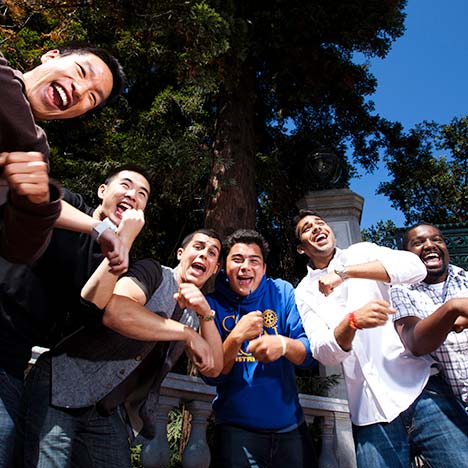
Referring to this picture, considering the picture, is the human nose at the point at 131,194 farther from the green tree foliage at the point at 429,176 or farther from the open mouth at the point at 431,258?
the green tree foliage at the point at 429,176

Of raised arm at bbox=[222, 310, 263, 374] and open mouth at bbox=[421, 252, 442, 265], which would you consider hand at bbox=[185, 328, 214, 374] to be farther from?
open mouth at bbox=[421, 252, 442, 265]

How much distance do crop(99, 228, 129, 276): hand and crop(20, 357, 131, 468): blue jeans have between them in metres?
0.75

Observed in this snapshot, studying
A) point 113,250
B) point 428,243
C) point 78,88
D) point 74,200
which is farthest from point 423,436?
point 78,88

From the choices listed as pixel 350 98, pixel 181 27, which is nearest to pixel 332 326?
pixel 181 27

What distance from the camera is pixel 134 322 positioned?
1.86 meters

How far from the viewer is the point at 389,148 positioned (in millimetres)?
9703

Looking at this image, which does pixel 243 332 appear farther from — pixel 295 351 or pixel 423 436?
pixel 423 436

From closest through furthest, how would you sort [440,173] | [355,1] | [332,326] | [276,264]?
[332,326], [355,1], [276,264], [440,173]

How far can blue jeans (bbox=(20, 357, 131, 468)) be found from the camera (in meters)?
1.74

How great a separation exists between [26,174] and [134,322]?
2.83ft

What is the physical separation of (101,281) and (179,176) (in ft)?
15.7

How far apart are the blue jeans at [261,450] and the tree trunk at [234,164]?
360cm

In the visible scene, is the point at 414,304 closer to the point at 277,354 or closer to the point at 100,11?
the point at 277,354

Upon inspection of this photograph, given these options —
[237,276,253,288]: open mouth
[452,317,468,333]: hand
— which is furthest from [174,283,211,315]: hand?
[452,317,468,333]: hand
